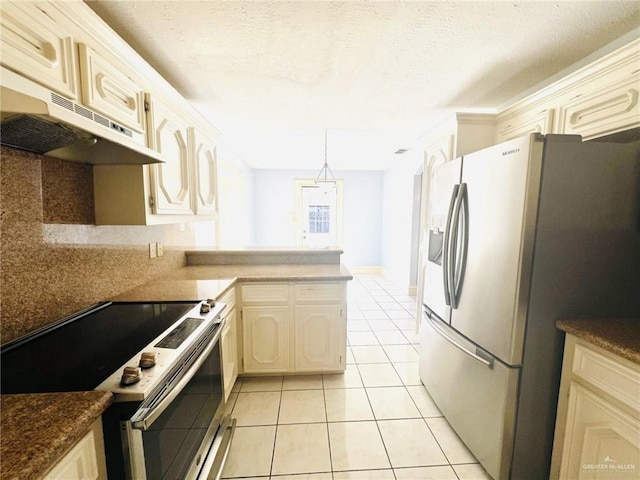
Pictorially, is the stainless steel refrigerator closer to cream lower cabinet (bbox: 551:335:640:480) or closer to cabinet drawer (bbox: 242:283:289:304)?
cream lower cabinet (bbox: 551:335:640:480)

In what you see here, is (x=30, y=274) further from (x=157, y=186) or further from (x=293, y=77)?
(x=293, y=77)

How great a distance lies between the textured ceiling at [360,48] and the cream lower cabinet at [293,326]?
4.99ft

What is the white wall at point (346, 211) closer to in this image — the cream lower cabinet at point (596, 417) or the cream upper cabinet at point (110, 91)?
the cream upper cabinet at point (110, 91)

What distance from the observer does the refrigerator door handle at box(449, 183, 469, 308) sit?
1.55m

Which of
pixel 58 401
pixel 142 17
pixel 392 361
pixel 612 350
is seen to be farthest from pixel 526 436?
pixel 142 17

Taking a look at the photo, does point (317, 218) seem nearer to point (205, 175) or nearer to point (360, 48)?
point (205, 175)

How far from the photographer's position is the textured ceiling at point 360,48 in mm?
1229

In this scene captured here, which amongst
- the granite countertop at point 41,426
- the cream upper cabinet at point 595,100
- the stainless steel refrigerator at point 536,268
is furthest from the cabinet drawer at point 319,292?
the cream upper cabinet at point 595,100

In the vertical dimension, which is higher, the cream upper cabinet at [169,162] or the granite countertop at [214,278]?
the cream upper cabinet at [169,162]

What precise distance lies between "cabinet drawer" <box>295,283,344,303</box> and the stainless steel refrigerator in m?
0.97

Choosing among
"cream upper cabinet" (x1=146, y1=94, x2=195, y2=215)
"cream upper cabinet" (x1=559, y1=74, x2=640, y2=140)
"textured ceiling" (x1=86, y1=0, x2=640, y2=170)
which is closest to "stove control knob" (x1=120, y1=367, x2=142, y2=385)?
"cream upper cabinet" (x1=146, y1=94, x2=195, y2=215)

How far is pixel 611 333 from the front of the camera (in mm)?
1112

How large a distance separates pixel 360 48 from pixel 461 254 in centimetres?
132

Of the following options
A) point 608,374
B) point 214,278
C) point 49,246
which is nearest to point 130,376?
point 49,246
